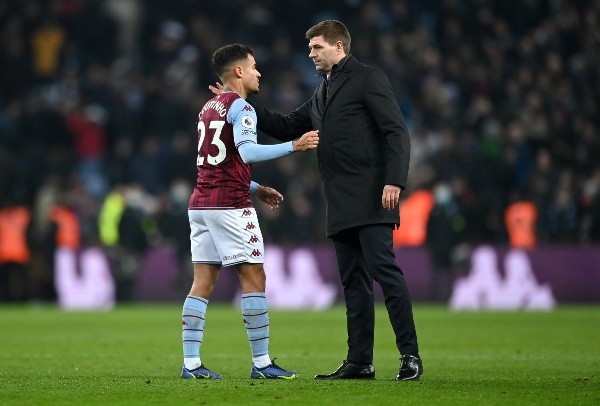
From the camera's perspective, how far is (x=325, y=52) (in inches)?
327

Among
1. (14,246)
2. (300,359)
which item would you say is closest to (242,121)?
(300,359)

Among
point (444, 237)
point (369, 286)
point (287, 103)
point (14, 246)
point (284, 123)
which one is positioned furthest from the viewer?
point (287, 103)

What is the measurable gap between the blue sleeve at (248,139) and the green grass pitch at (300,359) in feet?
4.46

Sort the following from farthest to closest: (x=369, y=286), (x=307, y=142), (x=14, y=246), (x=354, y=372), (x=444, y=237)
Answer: (x=14, y=246) → (x=444, y=237) → (x=369, y=286) → (x=354, y=372) → (x=307, y=142)

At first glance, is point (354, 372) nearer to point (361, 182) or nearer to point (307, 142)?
point (361, 182)

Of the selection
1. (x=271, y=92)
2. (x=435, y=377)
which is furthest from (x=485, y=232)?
(x=435, y=377)

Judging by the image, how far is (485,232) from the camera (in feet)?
66.4

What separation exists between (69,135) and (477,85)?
7.10 m

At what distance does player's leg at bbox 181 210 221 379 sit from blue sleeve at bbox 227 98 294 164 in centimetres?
53

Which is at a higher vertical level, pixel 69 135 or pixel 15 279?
pixel 69 135

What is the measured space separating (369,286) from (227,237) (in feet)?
3.37

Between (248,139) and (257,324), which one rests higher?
(248,139)

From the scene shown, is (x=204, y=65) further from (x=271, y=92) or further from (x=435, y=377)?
(x=435, y=377)

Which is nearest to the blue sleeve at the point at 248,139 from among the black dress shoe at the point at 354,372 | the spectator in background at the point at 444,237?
the black dress shoe at the point at 354,372
